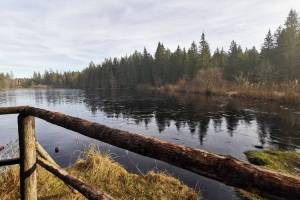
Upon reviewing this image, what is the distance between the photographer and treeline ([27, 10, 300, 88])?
169ft

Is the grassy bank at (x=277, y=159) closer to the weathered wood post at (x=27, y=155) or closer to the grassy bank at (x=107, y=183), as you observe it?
the grassy bank at (x=107, y=183)

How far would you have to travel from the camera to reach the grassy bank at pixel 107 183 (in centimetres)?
544

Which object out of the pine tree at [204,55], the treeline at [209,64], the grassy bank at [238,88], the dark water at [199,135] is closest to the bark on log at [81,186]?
the dark water at [199,135]

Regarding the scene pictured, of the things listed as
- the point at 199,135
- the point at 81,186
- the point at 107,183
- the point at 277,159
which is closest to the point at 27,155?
the point at 81,186

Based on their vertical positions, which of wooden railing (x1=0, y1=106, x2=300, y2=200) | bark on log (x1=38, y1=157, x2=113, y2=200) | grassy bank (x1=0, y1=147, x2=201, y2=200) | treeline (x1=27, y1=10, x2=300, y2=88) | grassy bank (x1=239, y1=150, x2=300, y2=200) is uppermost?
treeline (x1=27, y1=10, x2=300, y2=88)

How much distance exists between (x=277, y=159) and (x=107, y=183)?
8.01 metres

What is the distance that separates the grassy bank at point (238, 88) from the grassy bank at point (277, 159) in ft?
72.6

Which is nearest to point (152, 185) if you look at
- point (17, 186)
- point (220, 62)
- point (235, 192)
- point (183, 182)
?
point (183, 182)

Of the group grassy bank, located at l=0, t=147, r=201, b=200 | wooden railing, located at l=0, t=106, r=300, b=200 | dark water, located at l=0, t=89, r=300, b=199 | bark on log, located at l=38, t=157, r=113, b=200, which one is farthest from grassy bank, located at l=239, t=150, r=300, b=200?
wooden railing, located at l=0, t=106, r=300, b=200

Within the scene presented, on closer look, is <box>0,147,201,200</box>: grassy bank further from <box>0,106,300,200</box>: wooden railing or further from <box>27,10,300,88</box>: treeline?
<box>27,10,300,88</box>: treeline

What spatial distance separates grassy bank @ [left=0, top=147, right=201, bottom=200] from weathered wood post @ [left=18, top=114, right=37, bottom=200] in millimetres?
2331

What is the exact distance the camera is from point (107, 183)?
23.8 feet

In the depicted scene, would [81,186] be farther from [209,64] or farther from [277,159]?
[209,64]

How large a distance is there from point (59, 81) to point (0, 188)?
16593 cm
